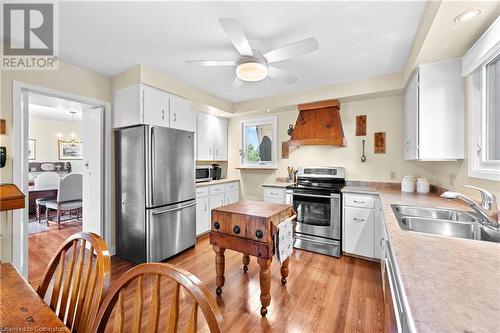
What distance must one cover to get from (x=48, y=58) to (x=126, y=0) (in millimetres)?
1545

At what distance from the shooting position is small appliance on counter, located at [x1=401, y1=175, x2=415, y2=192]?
2.82 metres

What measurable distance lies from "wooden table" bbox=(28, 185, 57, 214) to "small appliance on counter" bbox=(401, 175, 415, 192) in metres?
6.82

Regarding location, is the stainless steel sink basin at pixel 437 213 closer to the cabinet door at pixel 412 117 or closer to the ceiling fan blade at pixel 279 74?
the cabinet door at pixel 412 117

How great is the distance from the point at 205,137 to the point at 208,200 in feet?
3.86

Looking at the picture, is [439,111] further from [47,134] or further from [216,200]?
[47,134]

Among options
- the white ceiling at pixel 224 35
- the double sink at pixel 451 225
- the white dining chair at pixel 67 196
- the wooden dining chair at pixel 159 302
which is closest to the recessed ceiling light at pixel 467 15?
the white ceiling at pixel 224 35

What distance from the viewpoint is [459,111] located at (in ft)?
6.73

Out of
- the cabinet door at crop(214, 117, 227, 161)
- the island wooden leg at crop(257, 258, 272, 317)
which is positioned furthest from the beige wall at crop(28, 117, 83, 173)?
the island wooden leg at crop(257, 258, 272, 317)

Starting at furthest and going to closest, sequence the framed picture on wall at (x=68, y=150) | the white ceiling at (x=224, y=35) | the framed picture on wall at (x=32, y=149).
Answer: the framed picture on wall at (x=68, y=150) < the framed picture on wall at (x=32, y=149) < the white ceiling at (x=224, y=35)

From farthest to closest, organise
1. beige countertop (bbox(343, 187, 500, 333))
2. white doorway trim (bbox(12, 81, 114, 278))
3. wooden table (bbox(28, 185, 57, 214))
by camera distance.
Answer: wooden table (bbox(28, 185, 57, 214)), white doorway trim (bbox(12, 81, 114, 278)), beige countertop (bbox(343, 187, 500, 333))

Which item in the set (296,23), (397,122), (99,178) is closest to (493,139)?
(397,122)

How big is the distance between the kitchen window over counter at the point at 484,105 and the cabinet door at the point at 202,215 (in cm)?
327

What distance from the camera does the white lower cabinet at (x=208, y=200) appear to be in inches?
142

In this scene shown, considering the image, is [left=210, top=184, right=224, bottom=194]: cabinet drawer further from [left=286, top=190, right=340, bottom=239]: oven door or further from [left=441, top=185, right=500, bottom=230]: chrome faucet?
[left=441, top=185, right=500, bottom=230]: chrome faucet
